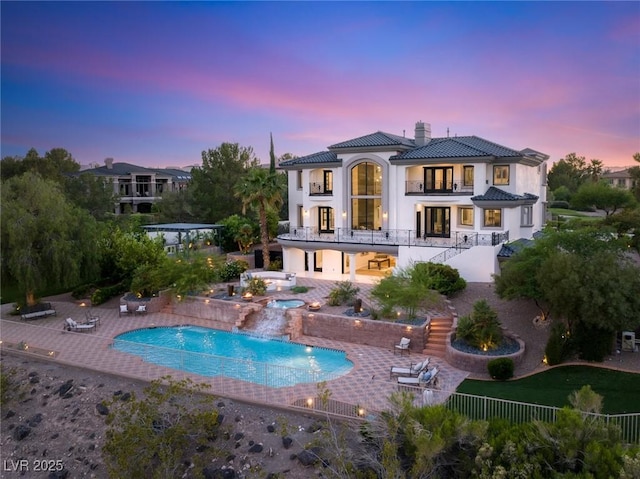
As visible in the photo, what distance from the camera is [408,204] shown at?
31.5 meters

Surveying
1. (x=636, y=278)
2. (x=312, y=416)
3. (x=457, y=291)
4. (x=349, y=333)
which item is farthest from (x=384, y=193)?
(x=312, y=416)

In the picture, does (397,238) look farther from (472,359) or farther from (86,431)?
(86,431)

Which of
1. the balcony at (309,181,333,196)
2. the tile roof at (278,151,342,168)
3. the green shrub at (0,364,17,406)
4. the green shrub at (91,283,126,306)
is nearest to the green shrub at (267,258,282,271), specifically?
the balcony at (309,181,333,196)

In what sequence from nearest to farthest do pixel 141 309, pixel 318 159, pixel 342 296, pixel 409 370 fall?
pixel 409 370 → pixel 342 296 → pixel 141 309 → pixel 318 159

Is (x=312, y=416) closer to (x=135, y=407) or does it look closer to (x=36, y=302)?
(x=135, y=407)

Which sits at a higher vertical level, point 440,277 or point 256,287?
point 440,277

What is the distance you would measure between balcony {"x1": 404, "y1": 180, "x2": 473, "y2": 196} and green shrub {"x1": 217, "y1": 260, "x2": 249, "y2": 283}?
11705 mm

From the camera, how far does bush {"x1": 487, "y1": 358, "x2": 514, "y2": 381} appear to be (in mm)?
16516

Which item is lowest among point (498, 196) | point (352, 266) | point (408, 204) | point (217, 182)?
point (352, 266)

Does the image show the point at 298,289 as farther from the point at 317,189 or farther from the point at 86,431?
the point at 86,431

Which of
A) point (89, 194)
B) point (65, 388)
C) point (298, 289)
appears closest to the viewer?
point (65, 388)

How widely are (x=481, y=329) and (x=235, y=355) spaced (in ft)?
32.9

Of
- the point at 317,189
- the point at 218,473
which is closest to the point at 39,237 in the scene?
the point at 317,189

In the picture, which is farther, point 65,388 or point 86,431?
point 65,388
